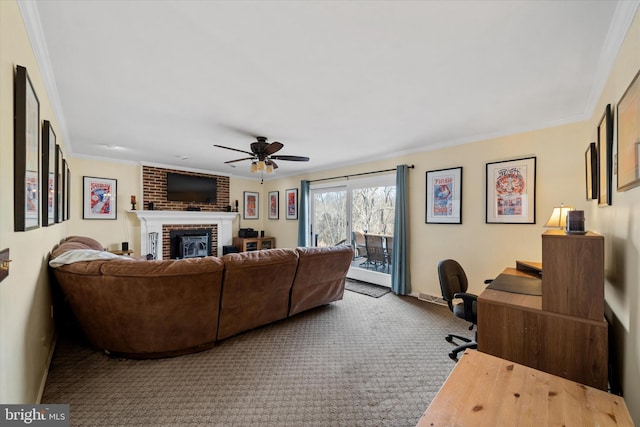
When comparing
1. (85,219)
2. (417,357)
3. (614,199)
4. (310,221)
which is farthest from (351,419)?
(85,219)

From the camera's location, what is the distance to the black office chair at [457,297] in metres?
2.29

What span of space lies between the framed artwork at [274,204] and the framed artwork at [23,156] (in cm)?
533

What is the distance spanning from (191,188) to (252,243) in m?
1.92

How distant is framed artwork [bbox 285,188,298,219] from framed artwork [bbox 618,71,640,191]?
529 cm

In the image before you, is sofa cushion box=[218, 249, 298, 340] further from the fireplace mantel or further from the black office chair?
the fireplace mantel

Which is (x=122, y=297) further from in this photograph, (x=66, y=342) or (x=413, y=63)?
(x=413, y=63)

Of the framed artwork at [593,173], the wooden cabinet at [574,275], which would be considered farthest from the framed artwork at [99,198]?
the framed artwork at [593,173]

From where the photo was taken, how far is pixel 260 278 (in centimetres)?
262

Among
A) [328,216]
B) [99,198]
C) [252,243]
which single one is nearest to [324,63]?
[328,216]

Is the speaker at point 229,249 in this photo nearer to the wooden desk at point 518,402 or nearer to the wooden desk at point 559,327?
the wooden desk at point 559,327

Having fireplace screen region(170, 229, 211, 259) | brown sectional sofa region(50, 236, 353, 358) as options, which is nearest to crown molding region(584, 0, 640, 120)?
brown sectional sofa region(50, 236, 353, 358)

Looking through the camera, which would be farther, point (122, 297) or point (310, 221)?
point (310, 221)

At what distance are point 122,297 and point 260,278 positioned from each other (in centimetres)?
113

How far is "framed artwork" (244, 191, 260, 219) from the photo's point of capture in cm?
681
